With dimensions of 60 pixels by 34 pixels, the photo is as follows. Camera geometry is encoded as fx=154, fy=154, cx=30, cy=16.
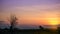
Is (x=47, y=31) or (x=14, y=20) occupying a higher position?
(x=14, y=20)

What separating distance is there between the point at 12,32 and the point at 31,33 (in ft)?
5.69

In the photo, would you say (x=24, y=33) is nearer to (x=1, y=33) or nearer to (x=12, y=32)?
(x=12, y=32)

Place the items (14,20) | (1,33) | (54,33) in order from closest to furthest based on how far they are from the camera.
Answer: (1,33) → (54,33) → (14,20)

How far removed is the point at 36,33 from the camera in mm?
13352

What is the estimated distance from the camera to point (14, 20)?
45.3 ft

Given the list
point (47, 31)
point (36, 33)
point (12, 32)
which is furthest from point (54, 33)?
point (12, 32)

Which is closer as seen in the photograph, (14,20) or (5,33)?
(5,33)

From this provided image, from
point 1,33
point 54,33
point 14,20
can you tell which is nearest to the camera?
point 1,33

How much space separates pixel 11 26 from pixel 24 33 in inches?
68.2

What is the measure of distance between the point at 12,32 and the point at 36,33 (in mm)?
2174

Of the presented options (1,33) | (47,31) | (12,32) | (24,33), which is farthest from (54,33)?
(1,33)

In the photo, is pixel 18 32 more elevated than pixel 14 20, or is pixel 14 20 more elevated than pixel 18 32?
pixel 14 20

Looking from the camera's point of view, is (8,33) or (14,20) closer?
(8,33)

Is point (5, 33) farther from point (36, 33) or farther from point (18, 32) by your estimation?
point (36, 33)
